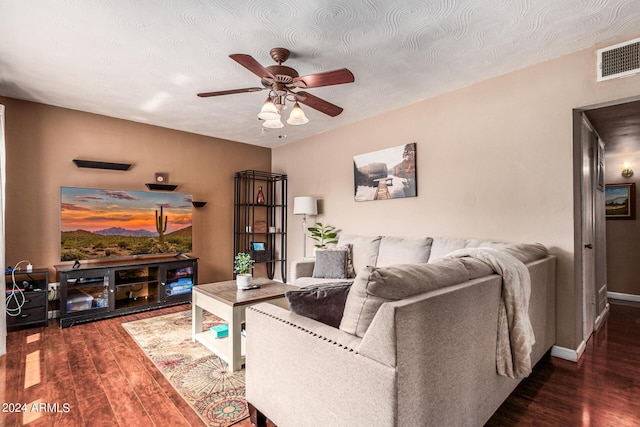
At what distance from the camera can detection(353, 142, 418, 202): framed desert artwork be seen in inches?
155

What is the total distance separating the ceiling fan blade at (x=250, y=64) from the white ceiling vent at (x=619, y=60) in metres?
2.57

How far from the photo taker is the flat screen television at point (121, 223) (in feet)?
13.1

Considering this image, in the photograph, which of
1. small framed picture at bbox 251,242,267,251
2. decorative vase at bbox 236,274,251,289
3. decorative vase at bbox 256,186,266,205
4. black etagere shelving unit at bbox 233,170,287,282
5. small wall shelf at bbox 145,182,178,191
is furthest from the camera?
decorative vase at bbox 256,186,266,205

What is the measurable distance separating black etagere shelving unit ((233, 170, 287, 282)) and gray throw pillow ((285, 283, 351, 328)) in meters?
3.81

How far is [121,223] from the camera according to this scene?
432 centimetres

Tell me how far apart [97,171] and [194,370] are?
10.3ft

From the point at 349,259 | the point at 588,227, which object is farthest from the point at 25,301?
the point at 588,227

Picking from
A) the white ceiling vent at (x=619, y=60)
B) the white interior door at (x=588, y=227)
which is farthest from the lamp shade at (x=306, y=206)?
the white ceiling vent at (x=619, y=60)

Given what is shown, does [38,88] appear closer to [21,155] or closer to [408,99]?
[21,155]

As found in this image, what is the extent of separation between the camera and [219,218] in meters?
5.41

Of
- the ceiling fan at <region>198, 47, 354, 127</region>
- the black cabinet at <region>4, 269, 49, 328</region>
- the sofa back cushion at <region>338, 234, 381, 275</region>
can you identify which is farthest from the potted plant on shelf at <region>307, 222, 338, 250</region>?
→ the black cabinet at <region>4, 269, 49, 328</region>

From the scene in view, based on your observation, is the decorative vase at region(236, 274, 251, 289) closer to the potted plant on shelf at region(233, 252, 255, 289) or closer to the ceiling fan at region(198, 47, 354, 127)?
the potted plant on shelf at region(233, 252, 255, 289)

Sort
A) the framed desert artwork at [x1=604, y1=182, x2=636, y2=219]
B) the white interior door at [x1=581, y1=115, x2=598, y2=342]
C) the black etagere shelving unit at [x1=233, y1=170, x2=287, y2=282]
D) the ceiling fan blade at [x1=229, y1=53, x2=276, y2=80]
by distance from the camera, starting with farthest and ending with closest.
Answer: the black etagere shelving unit at [x1=233, y1=170, x2=287, y2=282]
the framed desert artwork at [x1=604, y1=182, x2=636, y2=219]
the white interior door at [x1=581, y1=115, x2=598, y2=342]
the ceiling fan blade at [x1=229, y1=53, x2=276, y2=80]

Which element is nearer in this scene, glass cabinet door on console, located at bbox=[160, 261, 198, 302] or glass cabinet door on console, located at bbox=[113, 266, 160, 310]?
glass cabinet door on console, located at bbox=[113, 266, 160, 310]
